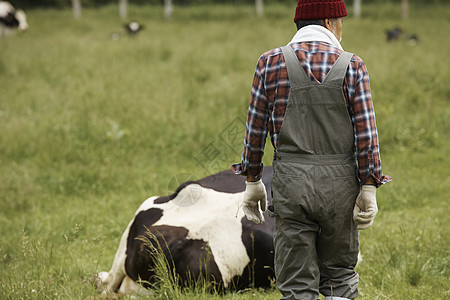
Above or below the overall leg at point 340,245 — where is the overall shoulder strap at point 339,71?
above

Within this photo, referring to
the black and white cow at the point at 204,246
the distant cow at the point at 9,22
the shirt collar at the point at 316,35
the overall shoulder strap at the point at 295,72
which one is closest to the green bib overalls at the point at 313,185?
the overall shoulder strap at the point at 295,72

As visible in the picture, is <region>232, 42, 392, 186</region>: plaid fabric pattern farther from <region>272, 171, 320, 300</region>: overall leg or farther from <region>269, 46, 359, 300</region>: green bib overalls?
<region>272, 171, 320, 300</region>: overall leg

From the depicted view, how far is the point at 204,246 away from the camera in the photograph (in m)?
3.52

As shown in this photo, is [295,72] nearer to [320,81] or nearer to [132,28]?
[320,81]

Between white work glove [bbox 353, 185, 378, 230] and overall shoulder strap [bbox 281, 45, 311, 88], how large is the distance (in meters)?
0.59

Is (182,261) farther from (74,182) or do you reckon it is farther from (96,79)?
(96,79)

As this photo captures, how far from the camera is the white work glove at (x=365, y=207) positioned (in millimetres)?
2402

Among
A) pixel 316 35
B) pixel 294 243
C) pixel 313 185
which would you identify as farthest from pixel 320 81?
pixel 294 243

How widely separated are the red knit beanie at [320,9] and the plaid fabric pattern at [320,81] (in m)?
0.17

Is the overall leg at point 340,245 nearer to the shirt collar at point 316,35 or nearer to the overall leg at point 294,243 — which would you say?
the overall leg at point 294,243

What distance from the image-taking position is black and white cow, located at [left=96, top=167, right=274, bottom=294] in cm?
348

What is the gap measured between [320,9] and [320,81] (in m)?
0.39

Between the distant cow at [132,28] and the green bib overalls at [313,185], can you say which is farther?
the distant cow at [132,28]

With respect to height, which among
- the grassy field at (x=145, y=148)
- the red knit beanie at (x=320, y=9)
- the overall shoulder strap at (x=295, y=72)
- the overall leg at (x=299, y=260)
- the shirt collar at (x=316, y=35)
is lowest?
the grassy field at (x=145, y=148)
